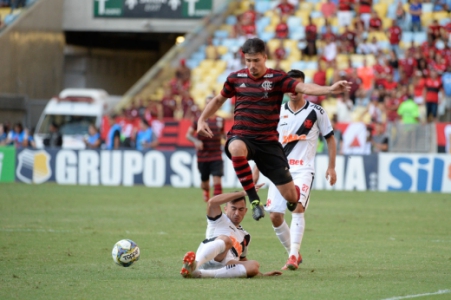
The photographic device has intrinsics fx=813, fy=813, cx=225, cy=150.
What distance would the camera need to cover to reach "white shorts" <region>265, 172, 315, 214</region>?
9148 mm

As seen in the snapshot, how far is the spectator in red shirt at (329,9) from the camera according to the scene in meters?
31.5

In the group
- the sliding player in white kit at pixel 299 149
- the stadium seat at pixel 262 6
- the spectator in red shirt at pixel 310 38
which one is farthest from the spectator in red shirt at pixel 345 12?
the sliding player in white kit at pixel 299 149

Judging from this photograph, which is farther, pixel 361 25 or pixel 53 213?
pixel 361 25

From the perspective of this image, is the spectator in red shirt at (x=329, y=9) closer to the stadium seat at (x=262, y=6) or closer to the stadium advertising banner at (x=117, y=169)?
the stadium seat at (x=262, y=6)

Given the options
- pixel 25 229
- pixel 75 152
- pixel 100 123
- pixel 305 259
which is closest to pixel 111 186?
pixel 75 152

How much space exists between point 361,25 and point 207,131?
2236 cm

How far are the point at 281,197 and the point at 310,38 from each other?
21.7 meters

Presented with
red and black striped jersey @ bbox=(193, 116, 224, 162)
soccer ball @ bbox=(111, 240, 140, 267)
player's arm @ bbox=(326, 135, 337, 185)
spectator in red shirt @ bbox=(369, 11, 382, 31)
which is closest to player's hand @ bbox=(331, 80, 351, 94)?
player's arm @ bbox=(326, 135, 337, 185)

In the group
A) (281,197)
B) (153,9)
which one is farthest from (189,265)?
(153,9)

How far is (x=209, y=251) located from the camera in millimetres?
7883

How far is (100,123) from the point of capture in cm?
2995

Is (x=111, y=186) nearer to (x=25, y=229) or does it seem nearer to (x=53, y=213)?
(x=53, y=213)

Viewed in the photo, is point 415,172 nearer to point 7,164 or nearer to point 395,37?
point 395,37

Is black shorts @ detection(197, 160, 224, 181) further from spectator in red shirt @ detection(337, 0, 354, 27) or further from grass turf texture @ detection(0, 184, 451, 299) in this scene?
spectator in red shirt @ detection(337, 0, 354, 27)
